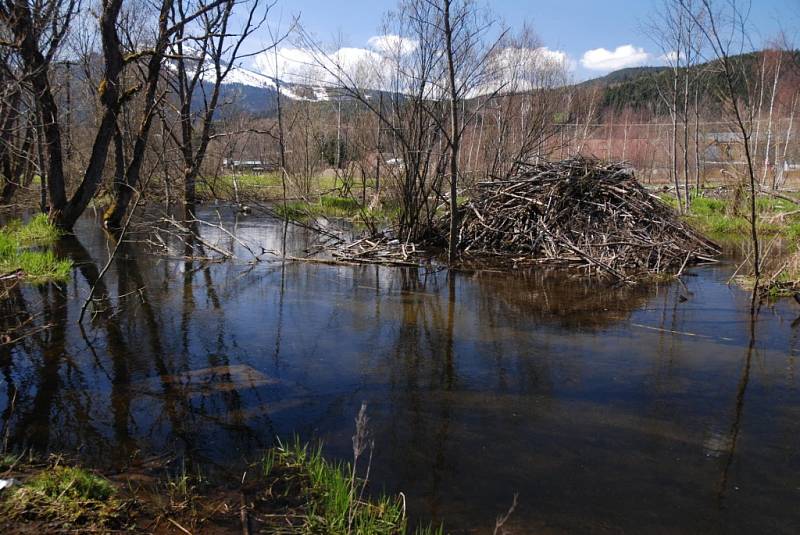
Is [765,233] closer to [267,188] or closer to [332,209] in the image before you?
[332,209]

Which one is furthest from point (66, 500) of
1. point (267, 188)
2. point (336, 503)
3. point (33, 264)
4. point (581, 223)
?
point (267, 188)

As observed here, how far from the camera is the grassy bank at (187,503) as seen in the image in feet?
9.55

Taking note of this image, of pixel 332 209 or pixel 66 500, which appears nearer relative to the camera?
pixel 66 500

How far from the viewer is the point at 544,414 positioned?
4484mm

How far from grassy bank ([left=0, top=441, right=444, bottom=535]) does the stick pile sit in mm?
7447

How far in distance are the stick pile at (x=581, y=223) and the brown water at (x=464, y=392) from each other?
6.10ft

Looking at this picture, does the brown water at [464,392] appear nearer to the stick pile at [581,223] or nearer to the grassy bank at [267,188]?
the stick pile at [581,223]

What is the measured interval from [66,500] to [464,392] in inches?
112

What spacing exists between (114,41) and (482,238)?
795 centimetres

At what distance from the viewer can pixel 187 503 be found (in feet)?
10.3

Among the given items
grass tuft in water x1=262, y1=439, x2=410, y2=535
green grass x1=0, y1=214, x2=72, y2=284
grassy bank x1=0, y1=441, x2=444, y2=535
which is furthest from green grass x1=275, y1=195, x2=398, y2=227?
grassy bank x1=0, y1=441, x2=444, y2=535

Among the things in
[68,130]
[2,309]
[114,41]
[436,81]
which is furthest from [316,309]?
[68,130]

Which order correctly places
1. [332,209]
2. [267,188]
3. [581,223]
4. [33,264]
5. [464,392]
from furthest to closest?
[267,188] → [332,209] → [581,223] → [33,264] → [464,392]

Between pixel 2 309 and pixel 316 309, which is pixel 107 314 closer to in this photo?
pixel 2 309
